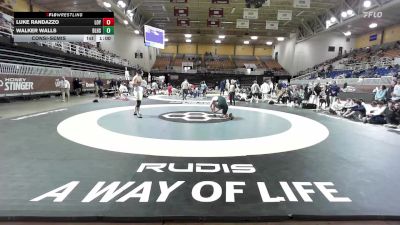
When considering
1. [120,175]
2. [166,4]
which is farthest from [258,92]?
[120,175]

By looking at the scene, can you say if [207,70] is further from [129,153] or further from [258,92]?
[129,153]

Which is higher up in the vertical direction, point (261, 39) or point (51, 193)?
point (261, 39)

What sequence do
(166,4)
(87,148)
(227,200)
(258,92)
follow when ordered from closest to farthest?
(227,200), (87,148), (258,92), (166,4)

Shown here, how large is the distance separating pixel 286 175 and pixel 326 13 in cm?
3110

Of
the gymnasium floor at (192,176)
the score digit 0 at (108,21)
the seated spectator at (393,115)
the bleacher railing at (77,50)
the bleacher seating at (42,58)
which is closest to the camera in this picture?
the gymnasium floor at (192,176)

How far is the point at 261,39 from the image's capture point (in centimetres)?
4778

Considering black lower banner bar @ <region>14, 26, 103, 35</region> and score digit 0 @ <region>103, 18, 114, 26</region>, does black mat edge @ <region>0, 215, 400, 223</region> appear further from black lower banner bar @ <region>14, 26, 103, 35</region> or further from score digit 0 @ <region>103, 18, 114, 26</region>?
score digit 0 @ <region>103, 18, 114, 26</region>

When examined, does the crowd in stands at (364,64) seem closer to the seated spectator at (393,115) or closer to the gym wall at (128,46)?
the seated spectator at (393,115)

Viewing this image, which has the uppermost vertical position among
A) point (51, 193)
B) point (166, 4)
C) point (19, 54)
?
point (166, 4)
